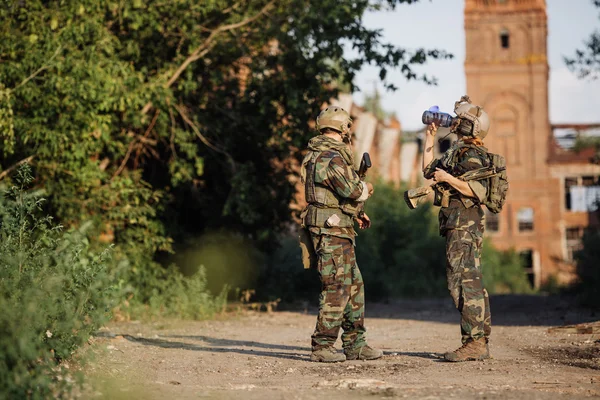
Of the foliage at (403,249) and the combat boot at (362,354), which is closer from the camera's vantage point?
the combat boot at (362,354)

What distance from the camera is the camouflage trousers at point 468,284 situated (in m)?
8.05

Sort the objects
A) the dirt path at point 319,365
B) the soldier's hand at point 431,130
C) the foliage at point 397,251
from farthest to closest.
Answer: the foliage at point 397,251 < the soldier's hand at point 431,130 < the dirt path at point 319,365

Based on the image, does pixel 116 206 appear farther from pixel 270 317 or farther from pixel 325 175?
pixel 325 175

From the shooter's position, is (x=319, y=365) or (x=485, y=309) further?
(x=485, y=309)

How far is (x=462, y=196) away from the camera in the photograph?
8250 mm

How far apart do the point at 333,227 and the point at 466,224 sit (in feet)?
3.89

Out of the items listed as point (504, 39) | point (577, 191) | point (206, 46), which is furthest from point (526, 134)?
point (206, 46)

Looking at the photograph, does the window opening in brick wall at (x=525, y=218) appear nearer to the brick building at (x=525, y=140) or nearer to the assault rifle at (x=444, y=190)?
the brick building at (x=525, y=140)

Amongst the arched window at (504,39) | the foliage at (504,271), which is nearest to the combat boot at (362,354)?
the foliage at (504,271)

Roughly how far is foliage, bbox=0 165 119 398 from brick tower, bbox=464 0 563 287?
48739 mm

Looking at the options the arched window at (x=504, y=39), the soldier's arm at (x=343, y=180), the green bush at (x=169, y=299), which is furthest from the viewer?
the arched window at (x=504, y=39)

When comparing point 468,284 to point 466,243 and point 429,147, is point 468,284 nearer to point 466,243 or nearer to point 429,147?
point 466,243

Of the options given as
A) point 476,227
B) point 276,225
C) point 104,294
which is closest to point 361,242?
point 276,225

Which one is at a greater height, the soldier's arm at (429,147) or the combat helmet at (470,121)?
the combat helmet at (470,121)
